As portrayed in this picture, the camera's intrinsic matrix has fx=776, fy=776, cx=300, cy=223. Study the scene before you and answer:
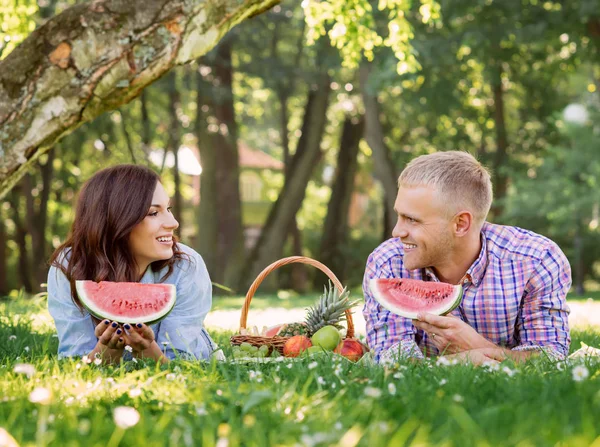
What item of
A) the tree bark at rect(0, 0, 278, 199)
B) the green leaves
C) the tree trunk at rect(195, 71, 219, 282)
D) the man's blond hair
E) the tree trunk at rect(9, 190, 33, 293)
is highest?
the green leaves

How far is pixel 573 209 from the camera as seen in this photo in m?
17.6

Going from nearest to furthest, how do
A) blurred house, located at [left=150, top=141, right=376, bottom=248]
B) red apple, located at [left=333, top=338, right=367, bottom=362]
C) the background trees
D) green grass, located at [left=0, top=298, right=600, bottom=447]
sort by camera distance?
1. green grass, located at [left=0, top=298, right=600, bottom=447]
2. red apple, located at [left=333, top=338, right=367, bottom=362]
3. the background trees
4. blurred house, located at [left=150, top=141, right=376, bottom=248]

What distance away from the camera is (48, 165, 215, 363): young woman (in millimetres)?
4273

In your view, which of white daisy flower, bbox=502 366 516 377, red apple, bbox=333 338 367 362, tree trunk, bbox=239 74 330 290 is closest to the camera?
white daisy flower, bbox=502 366 516 377

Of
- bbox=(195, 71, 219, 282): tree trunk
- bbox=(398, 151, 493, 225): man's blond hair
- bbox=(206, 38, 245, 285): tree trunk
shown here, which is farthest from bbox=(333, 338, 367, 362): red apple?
bbox=(195, 71, 219, 282): tree trunk

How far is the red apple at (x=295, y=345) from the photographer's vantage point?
4590 mm

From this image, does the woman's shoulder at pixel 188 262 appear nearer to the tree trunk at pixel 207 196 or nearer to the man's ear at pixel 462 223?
the man's ear at pixel 462 223

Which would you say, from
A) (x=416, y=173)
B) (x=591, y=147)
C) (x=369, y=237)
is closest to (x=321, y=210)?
(x=369, y=237)

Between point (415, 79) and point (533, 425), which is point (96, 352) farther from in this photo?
point (415, 79)

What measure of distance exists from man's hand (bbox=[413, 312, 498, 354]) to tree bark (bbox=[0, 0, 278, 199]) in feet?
7.70

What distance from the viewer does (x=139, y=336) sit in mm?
3775

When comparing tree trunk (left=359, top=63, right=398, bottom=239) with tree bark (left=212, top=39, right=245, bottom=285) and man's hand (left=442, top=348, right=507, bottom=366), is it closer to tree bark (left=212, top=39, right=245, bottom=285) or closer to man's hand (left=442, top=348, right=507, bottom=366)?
tree bark (left=212, top=39, right=245, bottom=285)

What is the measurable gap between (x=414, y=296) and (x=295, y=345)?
33.2 inches

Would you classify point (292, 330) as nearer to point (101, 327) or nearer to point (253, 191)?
point (101, 327)
